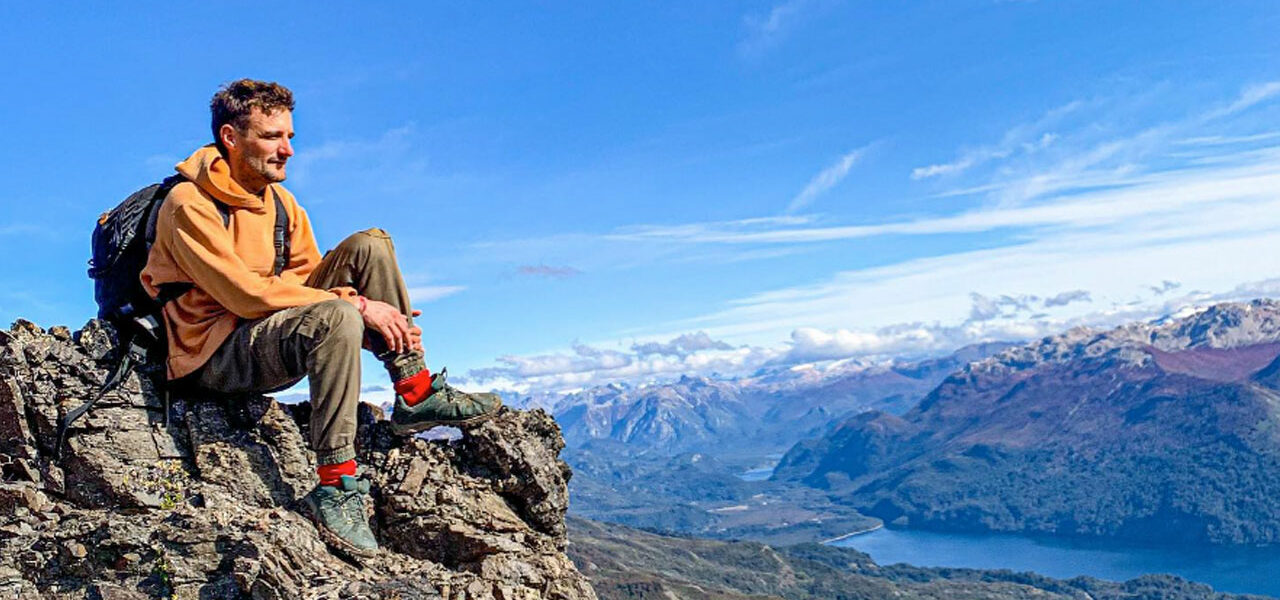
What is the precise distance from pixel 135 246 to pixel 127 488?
7.29 ft

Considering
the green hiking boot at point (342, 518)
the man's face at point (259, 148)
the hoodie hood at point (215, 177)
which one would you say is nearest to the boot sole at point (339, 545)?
the green hiking boot at point (342, 518)

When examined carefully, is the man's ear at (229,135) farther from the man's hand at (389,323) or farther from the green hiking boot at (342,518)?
the green hiking boot at (342,518)

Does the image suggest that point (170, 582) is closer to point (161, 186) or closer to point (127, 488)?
point (127, 488)

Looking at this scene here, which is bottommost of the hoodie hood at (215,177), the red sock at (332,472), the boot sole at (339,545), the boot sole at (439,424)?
the boot sole at (339,545)

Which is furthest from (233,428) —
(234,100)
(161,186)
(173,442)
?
(234,100)

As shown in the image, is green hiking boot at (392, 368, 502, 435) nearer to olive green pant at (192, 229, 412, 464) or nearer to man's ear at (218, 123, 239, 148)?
olive green pant at (192, 229, 412, 464)

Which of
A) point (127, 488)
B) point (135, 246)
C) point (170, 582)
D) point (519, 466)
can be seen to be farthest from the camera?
point (519, 466)

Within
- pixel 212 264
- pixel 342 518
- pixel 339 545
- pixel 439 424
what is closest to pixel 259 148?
pixel 212 264

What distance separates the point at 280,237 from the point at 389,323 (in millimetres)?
1544

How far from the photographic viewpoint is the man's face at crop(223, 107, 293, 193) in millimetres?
7949

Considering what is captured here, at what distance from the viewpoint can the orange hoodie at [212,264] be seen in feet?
24.2

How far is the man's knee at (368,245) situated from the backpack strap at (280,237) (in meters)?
0.53

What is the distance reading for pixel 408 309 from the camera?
866 centimetres

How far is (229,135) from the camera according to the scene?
7977 millimetres
